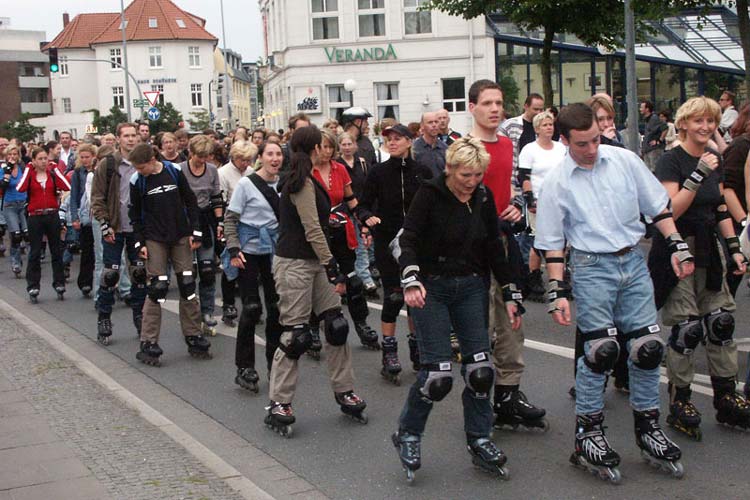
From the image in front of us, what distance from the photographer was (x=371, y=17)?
45.1 metres

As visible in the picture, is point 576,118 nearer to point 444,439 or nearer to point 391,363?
point 444,439

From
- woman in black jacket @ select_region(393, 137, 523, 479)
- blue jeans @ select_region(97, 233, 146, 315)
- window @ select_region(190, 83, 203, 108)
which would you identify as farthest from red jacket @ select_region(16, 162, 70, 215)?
window @ select_region(190, 83, 203, 108)

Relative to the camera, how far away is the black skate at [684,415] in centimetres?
588

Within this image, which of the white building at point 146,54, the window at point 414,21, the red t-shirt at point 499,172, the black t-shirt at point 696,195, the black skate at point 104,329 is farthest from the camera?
the white building at point 146,54

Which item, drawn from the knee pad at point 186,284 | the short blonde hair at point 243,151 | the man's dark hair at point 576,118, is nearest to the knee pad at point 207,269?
the knee pad at point 186,284

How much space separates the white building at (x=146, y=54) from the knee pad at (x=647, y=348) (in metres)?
89.9

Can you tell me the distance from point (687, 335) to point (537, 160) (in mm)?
3950

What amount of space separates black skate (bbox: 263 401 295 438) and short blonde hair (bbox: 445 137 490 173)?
2022mm

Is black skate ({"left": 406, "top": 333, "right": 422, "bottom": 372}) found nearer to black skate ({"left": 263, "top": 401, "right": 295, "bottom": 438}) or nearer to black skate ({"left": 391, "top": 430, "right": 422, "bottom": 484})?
black skate ({"left": 263, "top": 401, "right": 295, "bottom": 438})

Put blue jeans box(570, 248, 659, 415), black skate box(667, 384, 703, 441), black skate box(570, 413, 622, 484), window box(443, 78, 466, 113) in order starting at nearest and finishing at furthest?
black skate box(570, 413, 622, 484)
blue jeans box(570, 248, 659, 415)
black skate box(667, 384, 703, 441)
window box(443, 78, 466, 113)

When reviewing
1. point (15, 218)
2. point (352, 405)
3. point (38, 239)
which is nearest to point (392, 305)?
point (352, 405)

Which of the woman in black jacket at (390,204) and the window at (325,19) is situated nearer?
the woman in black jacket at (390,204)

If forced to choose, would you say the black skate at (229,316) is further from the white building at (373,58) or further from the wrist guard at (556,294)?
the white building at (373,58)

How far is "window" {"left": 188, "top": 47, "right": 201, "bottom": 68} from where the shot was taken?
322 feet
